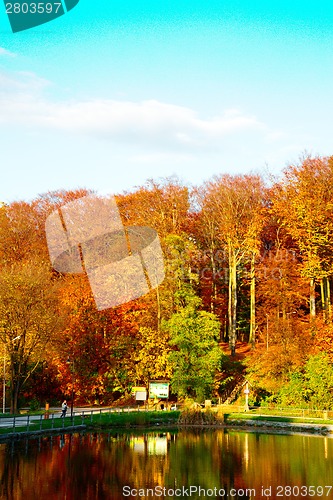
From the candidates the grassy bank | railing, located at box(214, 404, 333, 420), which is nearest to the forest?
railing, located at box(214, 404, 333, 420)

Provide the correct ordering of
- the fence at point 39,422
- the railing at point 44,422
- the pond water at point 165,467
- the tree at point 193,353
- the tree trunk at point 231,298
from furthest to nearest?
the tree trunk at point 231,298, the tree at point 193,353, the railing at point 44,422, the fence at point 39,422, the pond water at point 165,467

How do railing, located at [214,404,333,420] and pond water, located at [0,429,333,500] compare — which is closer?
pond water, located at [0,429,333,500]

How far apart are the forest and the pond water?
13.1 meters

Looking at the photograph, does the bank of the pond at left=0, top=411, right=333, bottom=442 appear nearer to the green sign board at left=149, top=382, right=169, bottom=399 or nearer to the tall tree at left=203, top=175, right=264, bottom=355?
the green sign board at left=149, top=382, right=169, bottom=399

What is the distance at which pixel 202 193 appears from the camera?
2488 inches

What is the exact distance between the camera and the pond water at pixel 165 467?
21672mm

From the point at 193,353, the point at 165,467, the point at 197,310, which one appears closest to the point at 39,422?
the point at 165,467

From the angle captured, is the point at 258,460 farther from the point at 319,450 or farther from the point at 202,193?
the point at 202,193

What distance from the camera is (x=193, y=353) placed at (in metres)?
50.9

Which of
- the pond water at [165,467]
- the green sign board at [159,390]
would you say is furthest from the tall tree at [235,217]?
the pond water at [165,467]

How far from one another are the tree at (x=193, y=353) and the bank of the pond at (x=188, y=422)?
504cm

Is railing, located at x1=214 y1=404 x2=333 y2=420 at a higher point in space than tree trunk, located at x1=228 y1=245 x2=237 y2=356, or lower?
lower

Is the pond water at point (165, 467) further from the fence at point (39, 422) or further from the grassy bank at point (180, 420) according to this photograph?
the grassy bank at point (180, 420)

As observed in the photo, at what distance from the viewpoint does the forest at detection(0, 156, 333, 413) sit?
49.1 meters
